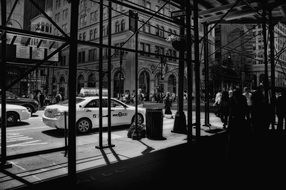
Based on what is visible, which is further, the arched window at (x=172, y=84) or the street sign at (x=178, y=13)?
the arched window at (x=172, y=84)

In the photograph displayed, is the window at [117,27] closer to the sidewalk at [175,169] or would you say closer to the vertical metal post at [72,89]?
the sidewalk at [175,169]

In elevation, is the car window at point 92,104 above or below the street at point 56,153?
above

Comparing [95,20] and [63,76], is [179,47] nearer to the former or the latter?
[95,20]

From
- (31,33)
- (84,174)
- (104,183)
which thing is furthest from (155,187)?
(31,33)

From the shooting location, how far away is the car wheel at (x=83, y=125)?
875 cm

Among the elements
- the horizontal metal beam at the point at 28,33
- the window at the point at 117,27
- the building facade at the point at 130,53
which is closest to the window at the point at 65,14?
the building facade at the point at 130,53

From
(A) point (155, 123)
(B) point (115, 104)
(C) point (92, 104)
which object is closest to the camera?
(A) point (155, 123)

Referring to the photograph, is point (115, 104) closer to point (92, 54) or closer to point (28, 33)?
point (28, 33)

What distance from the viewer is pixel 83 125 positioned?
29.1 ft

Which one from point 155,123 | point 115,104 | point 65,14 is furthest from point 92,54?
point 155,123

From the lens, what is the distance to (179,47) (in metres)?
7.65

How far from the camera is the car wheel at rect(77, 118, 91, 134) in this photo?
8.75 metres

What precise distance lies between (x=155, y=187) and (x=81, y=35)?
41.1 m

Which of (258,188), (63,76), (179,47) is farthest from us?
(63,76)
